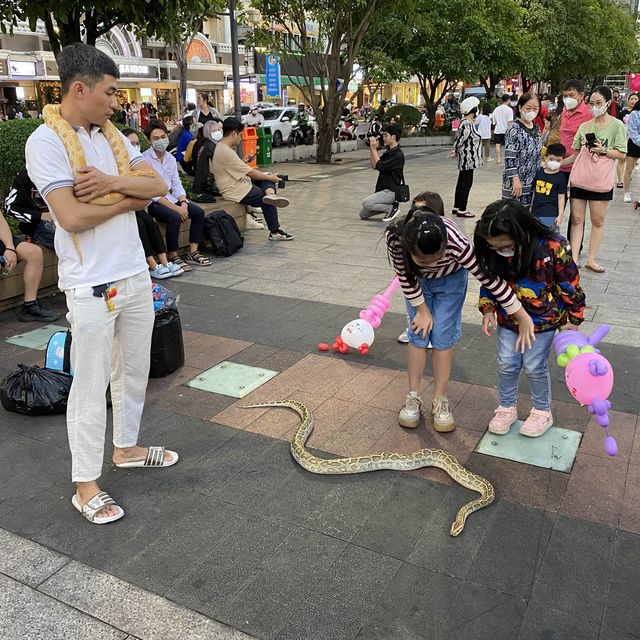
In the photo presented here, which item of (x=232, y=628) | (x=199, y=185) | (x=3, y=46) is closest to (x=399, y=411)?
(x=232, y=628)

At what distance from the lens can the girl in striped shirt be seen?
11.3ft

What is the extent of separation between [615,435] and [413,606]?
2007 mm

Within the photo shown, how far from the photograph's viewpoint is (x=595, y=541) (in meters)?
3.08

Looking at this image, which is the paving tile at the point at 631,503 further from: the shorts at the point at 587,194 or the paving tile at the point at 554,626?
the shorts at the point at 587,194

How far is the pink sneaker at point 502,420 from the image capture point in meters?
4.05

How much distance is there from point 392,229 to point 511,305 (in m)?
0.78

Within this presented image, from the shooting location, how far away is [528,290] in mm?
3719

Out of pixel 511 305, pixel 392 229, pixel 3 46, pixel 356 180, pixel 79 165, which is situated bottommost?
pixel 356 180

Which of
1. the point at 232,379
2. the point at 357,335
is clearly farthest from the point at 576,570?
the point at 232,379

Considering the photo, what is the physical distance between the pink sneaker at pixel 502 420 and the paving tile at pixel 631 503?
28.0 inches

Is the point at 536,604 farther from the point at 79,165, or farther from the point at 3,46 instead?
the point at 3,46

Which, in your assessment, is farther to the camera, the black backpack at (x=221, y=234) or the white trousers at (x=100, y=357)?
the black backpack at (x=221, y=234)

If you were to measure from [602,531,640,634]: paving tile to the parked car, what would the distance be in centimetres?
2529

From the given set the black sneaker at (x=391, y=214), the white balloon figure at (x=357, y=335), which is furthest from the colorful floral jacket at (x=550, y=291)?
the black sneaker at (x=391, y=214)
